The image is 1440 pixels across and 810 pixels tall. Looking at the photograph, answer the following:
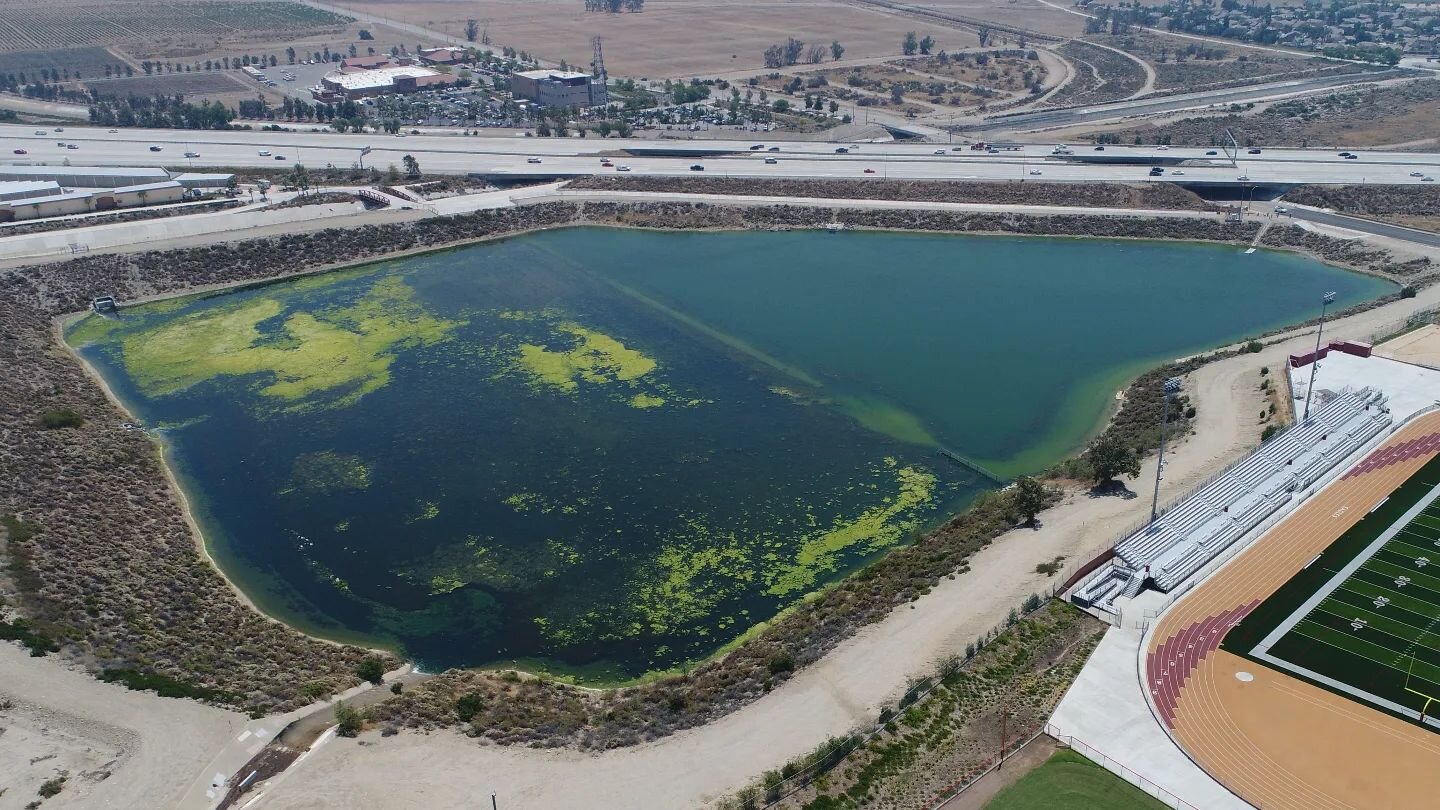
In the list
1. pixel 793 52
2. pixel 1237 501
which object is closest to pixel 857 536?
pixel 1237 501

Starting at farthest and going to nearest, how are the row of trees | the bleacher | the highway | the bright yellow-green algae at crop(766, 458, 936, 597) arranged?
the row of trees
the highway
the bright yellow-green algae at crop(766, 458, 936, 597)
the bleacher

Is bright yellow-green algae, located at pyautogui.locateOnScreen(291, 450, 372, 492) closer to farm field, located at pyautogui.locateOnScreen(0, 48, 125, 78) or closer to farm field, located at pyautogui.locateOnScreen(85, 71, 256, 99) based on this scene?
farm field, located at pyautogui.locateOnScreen(85, 71, 256, 99)

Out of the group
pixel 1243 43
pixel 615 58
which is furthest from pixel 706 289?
pixel 1243 43

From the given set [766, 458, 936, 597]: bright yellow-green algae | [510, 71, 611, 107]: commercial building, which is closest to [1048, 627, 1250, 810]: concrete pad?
[766, 458, 936, 597]: bright yellow-green algae

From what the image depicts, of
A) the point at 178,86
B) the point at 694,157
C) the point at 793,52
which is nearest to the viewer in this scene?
the point at 694,157

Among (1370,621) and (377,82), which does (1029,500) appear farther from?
(377,82)

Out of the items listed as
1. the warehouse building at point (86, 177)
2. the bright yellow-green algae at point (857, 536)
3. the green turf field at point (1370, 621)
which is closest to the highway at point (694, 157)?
the warehouse building at point (86, 177)
